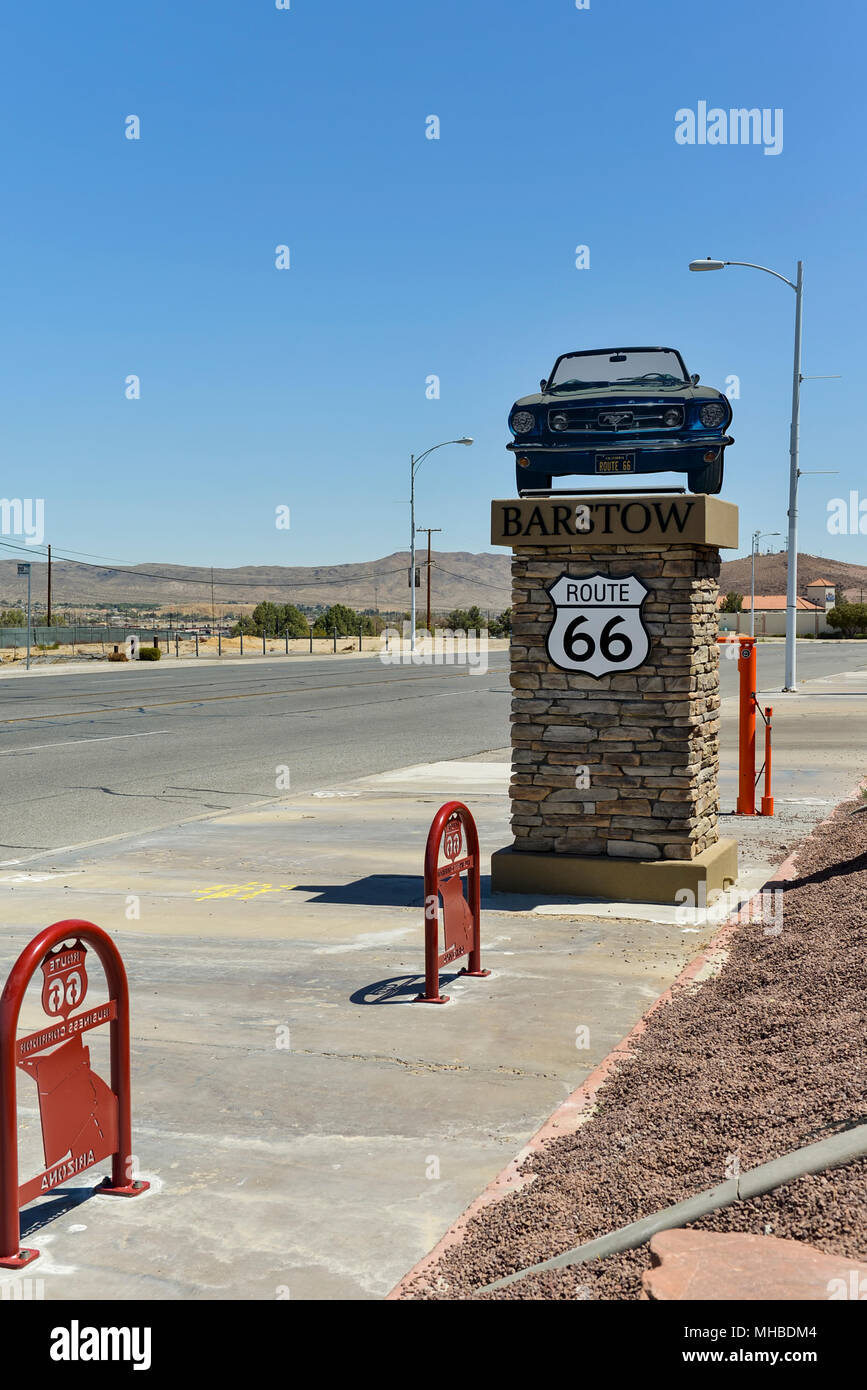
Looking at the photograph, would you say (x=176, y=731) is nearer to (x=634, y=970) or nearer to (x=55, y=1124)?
(x=634, y=970)

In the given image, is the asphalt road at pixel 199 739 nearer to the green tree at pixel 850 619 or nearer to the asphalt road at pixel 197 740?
the asphalt road at pixel 197 740

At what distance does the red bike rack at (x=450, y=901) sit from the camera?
7.05m

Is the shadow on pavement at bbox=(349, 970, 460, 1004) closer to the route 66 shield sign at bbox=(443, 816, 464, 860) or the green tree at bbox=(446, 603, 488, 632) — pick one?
the route 66 shield sign at bbox=(443, 816, 464, 860)

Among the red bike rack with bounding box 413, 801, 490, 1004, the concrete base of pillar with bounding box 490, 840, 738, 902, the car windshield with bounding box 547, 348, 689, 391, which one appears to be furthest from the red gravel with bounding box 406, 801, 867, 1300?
the car windshield with bounding box 547, 348, 689, 391

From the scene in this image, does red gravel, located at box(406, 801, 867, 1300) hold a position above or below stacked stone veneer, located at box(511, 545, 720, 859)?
below

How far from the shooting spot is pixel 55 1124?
4.54 m

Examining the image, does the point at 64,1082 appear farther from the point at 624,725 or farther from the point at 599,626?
the point at 599,626

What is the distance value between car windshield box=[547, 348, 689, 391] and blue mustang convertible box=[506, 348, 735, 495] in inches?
1.0

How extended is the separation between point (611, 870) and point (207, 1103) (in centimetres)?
451

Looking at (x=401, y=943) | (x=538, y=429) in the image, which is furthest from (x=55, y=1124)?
(x=538, y=429)

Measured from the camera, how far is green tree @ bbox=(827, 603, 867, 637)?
120m

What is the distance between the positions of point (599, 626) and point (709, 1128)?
522 cm

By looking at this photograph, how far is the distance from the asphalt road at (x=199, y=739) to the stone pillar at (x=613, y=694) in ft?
16.2
